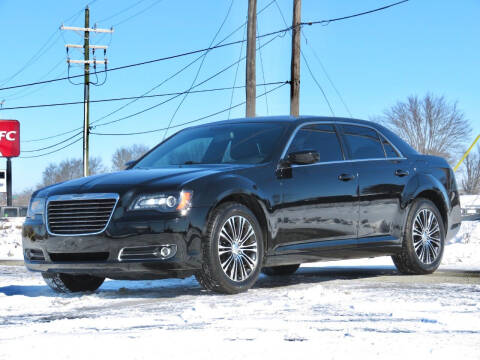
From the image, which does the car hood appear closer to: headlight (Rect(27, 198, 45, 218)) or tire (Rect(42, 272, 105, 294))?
headlight (Rect(27, 198, 45, 218))

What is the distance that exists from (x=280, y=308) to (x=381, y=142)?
3617 mm

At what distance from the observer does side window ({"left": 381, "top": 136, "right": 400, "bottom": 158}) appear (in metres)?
9.27

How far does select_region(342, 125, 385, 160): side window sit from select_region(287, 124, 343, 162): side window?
0.22 meters

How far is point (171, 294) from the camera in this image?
7574mm

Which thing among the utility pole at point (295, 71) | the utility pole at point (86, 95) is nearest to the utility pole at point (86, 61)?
the utility pole at point (86, 95)

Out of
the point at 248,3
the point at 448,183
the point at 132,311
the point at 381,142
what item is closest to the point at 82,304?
the point at 132,311

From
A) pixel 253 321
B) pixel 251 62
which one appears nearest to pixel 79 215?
pixel 253 321

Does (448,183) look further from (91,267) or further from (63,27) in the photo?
(63,27)

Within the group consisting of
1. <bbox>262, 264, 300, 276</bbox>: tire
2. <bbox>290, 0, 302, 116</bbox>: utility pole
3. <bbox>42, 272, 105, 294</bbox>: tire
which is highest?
<bbox>290, 0, 302, 116</bbox>: utility pole

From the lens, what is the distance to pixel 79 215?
7129 mm

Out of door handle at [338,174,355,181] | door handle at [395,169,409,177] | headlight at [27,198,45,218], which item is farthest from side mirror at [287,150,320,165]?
headlight at [27,198,45,218]

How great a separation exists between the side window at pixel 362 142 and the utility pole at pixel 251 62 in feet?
42.0

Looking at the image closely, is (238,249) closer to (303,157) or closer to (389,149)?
(303,157)

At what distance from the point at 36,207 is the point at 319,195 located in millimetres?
2704
